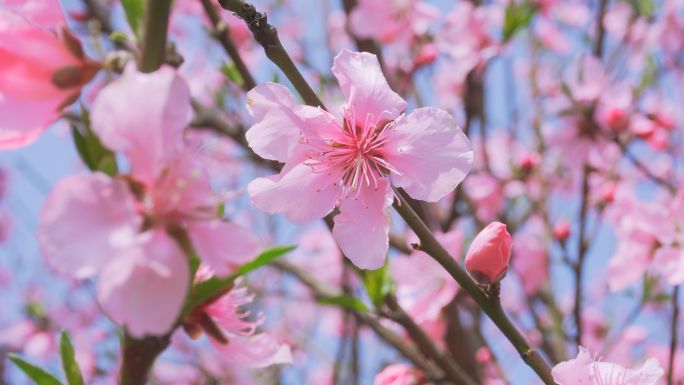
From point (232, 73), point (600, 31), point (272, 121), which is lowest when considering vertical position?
point (272, 121)

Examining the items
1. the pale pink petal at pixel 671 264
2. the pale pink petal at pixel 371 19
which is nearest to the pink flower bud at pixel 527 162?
the pale pink petal at pixel 371 19

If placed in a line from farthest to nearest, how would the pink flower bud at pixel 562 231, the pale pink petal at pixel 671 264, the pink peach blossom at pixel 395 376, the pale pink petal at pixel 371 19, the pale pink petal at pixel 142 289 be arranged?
the pale pink petal at pixel 371 19 → the pink flower bud at pixel 562 231 → the pale pink petal at pixel 671 264 → the pink peach blossom at pixel 395 376 → the pale pink petal at pixel 142 289

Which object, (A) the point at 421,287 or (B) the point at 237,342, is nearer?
(B) the point at 237,342

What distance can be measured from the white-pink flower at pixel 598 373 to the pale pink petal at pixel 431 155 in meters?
0.32

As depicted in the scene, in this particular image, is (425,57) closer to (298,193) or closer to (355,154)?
(355,154)

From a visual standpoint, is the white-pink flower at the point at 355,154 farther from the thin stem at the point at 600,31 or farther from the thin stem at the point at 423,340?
the thin stem at the point at 600,31

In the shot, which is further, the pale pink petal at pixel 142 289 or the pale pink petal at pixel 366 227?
the pale pink petal at pixel 366 227

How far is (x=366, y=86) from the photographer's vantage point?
46.3 inches

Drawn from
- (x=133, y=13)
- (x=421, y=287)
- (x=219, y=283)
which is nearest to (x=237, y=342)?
(x=219, y=283)

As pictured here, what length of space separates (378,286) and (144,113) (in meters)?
0.87

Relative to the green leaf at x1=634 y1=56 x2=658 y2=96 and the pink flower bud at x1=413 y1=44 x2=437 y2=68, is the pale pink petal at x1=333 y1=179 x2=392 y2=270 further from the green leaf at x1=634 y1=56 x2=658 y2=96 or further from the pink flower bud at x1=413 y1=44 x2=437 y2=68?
the green leaf at x1=634 y1=56 x2=658 y2=96

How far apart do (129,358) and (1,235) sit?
612 cm

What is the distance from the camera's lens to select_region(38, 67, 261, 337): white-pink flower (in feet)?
2.52

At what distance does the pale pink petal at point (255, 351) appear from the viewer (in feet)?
3.68
